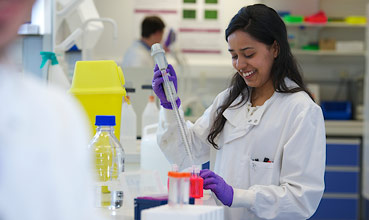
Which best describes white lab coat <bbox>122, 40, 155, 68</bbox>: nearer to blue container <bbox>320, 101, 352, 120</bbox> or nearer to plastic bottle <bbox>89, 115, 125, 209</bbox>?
blue container <bbox>320, 101, 352, 120</bbox>

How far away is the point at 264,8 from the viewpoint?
1738 mm

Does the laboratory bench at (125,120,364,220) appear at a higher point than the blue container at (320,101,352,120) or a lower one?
lower

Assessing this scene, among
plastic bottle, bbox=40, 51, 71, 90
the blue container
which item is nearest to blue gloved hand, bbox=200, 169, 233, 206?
plastic bottle, bbox=40, 51, 71, 90

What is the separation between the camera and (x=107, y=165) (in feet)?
4.85

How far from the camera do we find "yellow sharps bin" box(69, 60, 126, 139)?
1.56m

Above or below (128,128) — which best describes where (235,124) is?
above

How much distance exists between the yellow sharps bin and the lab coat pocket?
443 mm

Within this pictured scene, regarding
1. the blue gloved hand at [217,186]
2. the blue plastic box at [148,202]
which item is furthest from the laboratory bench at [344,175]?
the blue plastic box at [148,202]

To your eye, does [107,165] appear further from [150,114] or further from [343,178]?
[343,178]

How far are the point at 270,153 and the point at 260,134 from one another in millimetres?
68

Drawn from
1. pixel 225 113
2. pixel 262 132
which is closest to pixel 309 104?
pixel 262 132

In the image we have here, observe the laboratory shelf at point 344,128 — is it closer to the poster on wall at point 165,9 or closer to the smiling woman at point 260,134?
the poster on wall at point 165,9

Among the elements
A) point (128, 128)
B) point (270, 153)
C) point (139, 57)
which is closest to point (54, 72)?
point (128, 128)

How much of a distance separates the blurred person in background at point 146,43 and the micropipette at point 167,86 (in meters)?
2.95
